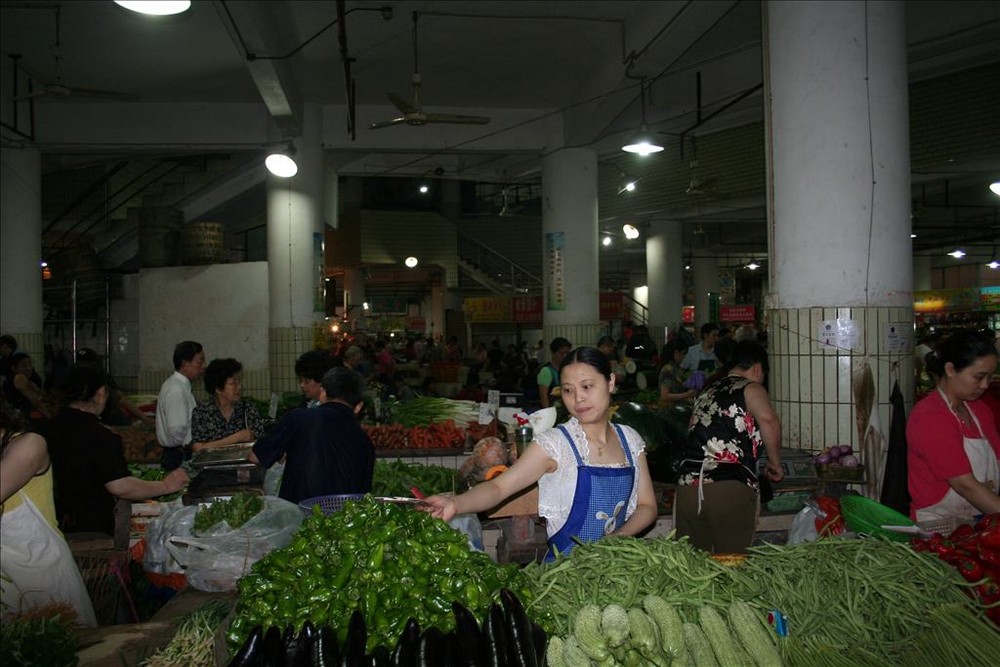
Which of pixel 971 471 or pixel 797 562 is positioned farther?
pixel 971 471

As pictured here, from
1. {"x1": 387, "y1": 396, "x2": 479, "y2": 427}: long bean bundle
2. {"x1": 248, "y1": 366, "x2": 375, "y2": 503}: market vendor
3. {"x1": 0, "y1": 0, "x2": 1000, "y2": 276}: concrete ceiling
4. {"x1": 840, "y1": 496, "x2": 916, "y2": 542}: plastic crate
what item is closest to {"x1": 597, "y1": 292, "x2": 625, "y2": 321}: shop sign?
{"x1": 0, "y1": 0, "x2": 1000, "y2": 276}: concrete ceiling

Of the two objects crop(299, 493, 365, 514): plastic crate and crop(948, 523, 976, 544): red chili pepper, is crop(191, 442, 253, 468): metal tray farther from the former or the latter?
crop(948, 523, 976, 544): red chili pepper

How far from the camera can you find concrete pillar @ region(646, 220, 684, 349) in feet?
69.8

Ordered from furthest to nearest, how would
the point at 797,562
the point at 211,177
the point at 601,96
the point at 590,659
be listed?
the point at 211,177 → the point at 601,96 → the point at 797,562 → the point at 590,659

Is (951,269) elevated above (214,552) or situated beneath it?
elevated above

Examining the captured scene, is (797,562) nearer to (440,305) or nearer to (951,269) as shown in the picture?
(440,305)

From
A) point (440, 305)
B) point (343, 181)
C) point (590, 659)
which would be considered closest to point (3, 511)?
point (590, 659)

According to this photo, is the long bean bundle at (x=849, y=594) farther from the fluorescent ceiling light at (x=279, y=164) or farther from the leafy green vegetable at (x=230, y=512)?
the fluorescent ceiling light at (x=279, y=164)

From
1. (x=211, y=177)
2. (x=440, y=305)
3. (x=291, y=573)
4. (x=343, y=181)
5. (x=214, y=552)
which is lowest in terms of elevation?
(x=214, y=552)

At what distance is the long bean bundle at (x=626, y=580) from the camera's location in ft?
8.76

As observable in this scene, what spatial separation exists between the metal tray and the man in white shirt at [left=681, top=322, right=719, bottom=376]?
6702 mm

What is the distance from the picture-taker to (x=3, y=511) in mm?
3396

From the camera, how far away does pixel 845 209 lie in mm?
6504

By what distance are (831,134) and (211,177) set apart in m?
12.7
